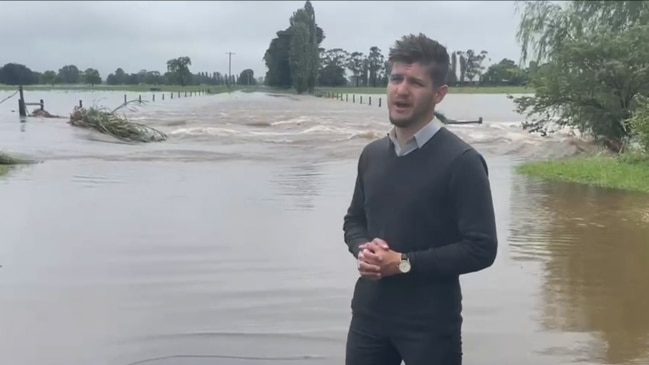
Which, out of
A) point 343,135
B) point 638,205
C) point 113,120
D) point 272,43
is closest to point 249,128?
point 343,135

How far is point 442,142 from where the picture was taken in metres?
3.16

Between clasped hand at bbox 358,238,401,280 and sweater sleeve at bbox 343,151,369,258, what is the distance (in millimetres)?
285

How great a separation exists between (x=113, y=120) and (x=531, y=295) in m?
24.9

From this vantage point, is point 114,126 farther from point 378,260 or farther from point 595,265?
point 378,260

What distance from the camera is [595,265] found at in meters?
8.67

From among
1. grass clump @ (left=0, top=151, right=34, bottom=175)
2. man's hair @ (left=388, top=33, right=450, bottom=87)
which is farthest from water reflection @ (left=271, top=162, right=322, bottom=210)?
man's hair @ (left=388, top=33, right=450, bottom=87)

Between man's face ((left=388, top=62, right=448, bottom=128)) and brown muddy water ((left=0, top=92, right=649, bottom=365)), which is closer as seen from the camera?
man's face ((left=388, top=62, right=448, bottom=128))

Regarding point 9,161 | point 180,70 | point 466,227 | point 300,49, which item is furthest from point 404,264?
point 180,70

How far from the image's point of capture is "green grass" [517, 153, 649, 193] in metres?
16.3

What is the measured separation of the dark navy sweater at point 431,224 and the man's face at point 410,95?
108 mm

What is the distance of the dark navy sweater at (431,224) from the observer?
3082 millimetres

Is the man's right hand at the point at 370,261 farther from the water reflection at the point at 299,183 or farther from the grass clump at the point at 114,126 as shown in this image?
the grass clump at the point at 114,126

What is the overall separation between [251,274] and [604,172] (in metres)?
11.7

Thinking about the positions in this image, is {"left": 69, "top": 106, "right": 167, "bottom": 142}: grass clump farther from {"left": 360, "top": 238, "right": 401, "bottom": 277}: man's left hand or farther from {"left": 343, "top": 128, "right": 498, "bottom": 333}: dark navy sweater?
{"left": 360, "top": 238, "right": 401, "bottom": 277}: man's left hand
